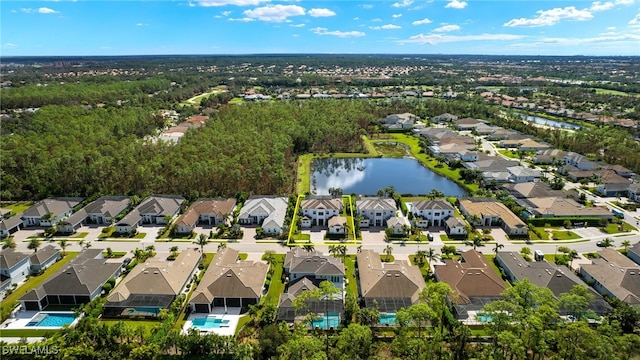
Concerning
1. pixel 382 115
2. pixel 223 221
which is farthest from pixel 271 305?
pixel 382 115

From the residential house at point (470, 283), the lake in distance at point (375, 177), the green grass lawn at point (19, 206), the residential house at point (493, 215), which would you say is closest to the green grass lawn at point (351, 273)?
the residential house at point (470, 283)

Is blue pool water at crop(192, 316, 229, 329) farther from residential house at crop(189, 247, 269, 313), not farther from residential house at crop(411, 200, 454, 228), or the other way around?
residential house at crop(411, 200, 454, 228)

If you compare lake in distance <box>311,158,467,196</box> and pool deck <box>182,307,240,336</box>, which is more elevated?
lake in distance <box>311,158,467,196</box>

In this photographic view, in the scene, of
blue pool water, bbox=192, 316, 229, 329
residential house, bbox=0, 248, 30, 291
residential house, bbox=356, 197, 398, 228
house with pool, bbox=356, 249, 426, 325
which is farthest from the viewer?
residential house, bbox=356, 197, 398, 228

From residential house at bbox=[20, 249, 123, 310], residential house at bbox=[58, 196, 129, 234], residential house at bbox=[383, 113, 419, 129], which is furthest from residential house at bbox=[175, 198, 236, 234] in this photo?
residential house at bbox=[383, 113, 419, 129]

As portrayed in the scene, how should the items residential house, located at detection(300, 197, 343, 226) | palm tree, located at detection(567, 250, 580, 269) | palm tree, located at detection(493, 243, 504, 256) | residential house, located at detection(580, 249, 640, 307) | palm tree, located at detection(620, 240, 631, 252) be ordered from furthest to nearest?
residential house, located at detection(300, 197, 343, 226) → palm tree, located at detection(493, 243, 504, 256) → palm tree, located at detection(620, 240, 631, 252) → palm tree, located at detection(567, 250, 580, 269) → residential house, located at detection(580, 249, 640, 307)

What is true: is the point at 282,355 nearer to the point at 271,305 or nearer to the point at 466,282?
the point at 271,305

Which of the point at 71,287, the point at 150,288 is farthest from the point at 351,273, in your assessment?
the point at 71,287

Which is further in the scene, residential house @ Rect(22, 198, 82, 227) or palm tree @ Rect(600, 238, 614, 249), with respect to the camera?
residential house @ Rect(22, 198, 82, 227)
